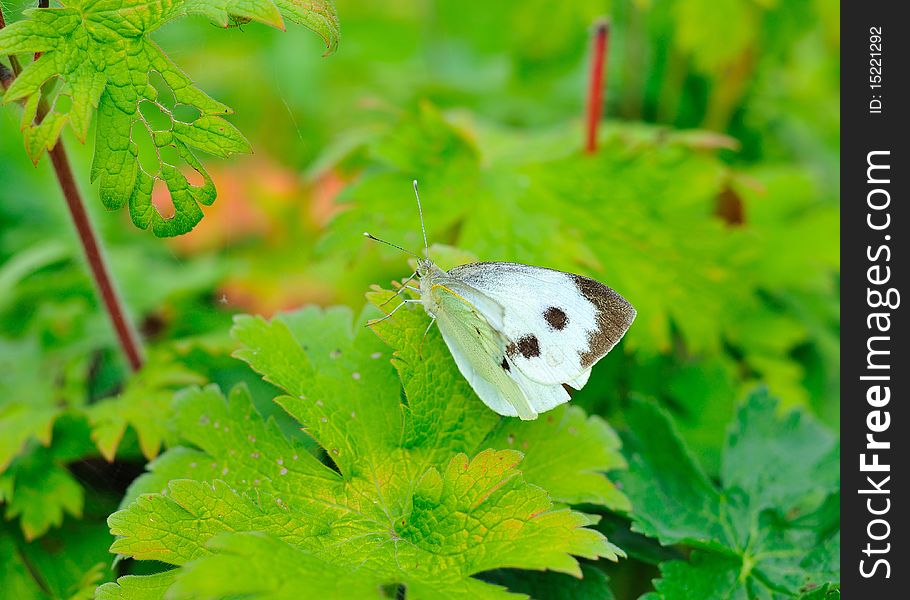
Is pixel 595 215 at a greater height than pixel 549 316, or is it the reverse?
pixel 595 215

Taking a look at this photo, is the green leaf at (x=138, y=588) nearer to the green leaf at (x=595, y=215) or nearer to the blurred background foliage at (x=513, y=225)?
the blurred background foliage at (x=513, y=225)

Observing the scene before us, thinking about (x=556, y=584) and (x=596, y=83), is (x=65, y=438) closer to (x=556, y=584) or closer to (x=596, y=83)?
(x=556, y=584)

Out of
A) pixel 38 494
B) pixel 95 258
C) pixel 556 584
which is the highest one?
pixel 95 258

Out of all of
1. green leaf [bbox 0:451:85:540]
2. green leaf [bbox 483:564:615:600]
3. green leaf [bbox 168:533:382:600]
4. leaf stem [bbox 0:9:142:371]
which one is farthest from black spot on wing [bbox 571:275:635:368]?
green leaf [bbox 0:451:85:540]

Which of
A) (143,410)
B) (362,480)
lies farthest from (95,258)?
(362,480)

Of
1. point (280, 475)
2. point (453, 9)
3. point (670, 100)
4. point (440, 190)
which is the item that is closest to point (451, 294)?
point (280, 475)

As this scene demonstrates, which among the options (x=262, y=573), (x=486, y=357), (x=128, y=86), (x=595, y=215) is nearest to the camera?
(x=262, y=573)

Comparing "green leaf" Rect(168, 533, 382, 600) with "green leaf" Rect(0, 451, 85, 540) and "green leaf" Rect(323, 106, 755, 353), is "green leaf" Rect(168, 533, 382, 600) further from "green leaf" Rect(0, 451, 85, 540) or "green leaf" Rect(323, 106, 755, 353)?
"green leaf" Rect(323, 106, 755, 353)

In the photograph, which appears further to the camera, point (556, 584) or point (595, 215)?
point (595, 215)
